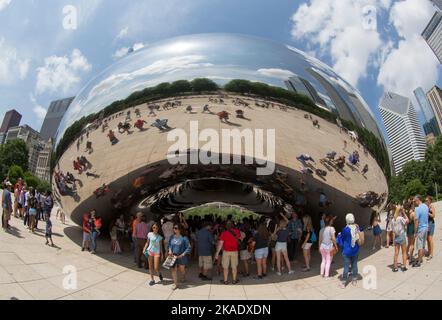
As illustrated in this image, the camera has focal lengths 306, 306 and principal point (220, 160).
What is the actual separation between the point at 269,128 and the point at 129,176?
381 centimetres

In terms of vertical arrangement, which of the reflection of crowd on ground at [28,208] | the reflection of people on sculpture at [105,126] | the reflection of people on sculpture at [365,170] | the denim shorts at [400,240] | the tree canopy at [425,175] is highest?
the tree canopy at [425,175]

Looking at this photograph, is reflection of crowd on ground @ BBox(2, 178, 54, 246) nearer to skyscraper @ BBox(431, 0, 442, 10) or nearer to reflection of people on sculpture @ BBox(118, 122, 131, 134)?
reflection of people on sculpture @ BBox(118, 122, 131, 134)

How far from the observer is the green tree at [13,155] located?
62.9 m

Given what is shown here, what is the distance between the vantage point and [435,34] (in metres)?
165

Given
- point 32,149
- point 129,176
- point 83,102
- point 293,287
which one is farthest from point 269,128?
point 32,149

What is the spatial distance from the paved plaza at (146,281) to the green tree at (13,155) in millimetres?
67767

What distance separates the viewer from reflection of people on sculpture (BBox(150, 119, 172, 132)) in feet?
22.0

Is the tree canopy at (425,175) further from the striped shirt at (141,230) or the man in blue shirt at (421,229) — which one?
the striped shirt at (141,230)

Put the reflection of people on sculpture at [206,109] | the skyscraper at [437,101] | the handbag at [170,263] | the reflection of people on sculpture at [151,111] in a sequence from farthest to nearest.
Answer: the skyscraper at [437,101], the reflection of people on sculpture at [151,111], the reflection of people on sculpture at [206,109], the handbag at [170,263]

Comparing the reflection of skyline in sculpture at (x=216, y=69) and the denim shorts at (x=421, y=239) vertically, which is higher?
the reflection of skyline in sculpture at (x=216, y=69)

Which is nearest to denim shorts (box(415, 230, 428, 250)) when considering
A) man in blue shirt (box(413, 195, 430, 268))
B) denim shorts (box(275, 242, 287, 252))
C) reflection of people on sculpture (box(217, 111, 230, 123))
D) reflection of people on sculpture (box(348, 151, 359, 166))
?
man in blue shirt (box(413, 195, 430, 268))

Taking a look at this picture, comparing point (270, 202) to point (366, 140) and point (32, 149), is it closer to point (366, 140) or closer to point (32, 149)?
point (366, 140)

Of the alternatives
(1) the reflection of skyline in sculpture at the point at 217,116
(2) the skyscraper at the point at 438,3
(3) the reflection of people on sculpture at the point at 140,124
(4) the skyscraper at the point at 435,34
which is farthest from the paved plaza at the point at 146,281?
(4) the skyscraper at the point at 435,34

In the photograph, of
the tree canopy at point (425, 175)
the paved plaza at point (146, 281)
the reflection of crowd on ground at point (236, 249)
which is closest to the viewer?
the paved plaza at point (146, 281)
